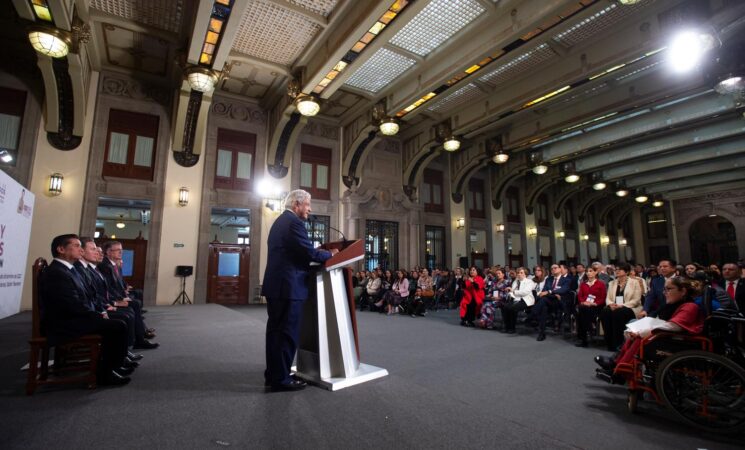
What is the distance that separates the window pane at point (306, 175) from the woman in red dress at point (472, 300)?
6200mm

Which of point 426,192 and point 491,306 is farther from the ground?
point 426,192

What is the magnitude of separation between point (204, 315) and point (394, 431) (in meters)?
6.06

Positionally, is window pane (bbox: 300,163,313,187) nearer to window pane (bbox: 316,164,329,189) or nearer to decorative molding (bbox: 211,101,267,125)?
window pane (bbox: 316,164,329,189)

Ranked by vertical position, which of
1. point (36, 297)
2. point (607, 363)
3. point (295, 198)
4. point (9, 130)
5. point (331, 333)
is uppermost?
point (9, 130)

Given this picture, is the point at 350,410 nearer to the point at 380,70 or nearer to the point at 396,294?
the point at 396,294

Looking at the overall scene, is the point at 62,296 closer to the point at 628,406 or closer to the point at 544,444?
the point at 544,444

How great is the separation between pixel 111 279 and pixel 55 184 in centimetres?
525

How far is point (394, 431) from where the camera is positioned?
200 centimetres

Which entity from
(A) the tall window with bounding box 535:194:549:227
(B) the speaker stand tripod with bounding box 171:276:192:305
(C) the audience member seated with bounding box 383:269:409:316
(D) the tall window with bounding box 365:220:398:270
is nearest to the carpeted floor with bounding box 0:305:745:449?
(C) the audience member seated with bounding box 383:269:409:316

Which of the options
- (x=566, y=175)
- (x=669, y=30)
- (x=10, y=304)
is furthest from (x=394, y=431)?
(x=566, y=175)

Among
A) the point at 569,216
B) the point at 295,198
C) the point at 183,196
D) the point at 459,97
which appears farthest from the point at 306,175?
the point at 569,216

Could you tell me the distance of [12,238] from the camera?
19.9 feet

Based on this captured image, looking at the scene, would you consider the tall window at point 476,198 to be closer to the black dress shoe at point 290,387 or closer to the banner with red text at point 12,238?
the black dress shoe at point 290,387

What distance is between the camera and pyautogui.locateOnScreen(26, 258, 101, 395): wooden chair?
2520 millimetres
